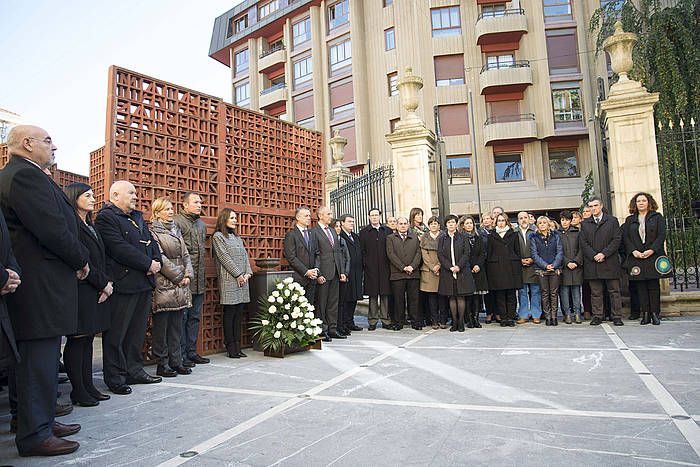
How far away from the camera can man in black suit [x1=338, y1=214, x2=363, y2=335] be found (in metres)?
7.96

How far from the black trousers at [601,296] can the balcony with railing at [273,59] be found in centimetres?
2606

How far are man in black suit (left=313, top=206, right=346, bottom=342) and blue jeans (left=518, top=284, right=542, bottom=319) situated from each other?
312 centimetres

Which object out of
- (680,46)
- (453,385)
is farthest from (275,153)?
(680,46)

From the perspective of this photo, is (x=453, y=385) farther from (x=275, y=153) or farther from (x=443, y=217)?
(x=443, y=217)

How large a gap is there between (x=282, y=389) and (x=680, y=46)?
13.5 meters

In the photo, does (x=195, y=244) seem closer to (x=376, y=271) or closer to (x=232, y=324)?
(x=232, y=324)

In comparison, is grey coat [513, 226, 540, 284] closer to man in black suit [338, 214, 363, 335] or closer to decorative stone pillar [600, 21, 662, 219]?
decorative stone pillar [600, 21, 662, 219]

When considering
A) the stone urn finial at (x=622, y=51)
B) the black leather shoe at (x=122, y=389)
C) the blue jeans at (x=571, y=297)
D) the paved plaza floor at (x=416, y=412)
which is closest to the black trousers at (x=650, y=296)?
the blue jeans at (x=571, y=297)

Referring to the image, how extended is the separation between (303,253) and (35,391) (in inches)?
168

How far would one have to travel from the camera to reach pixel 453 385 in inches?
167

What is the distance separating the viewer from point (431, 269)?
802 centimetres

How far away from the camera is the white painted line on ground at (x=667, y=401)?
284cm

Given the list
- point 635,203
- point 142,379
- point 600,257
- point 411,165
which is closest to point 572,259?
point 600,257

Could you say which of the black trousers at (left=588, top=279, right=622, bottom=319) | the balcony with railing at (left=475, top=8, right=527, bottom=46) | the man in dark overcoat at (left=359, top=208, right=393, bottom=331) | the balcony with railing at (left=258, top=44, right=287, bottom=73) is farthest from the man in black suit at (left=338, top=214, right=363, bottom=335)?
the balcony with railing at (left=258, top=44, right=287, bottom=73)
